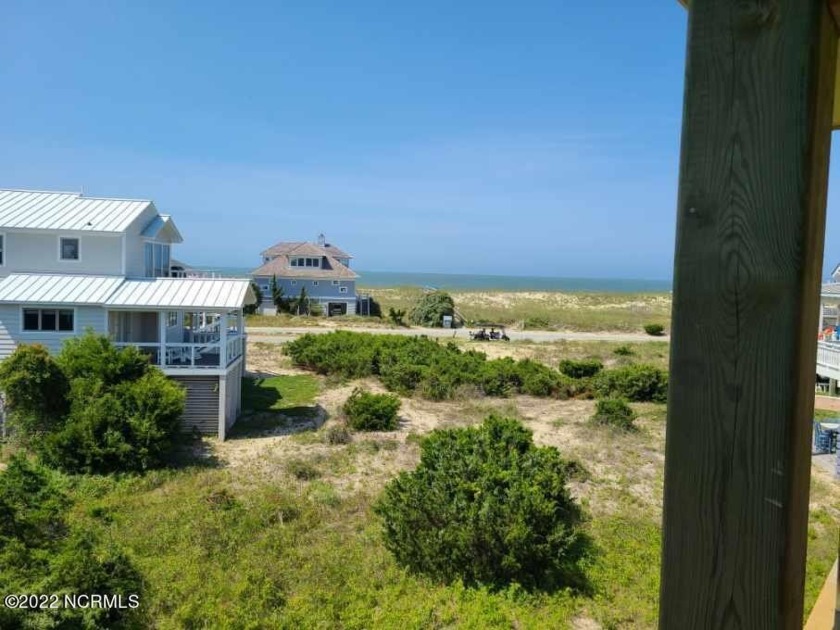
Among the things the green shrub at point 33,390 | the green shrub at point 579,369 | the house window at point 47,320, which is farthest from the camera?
the green shrub at point 579,369

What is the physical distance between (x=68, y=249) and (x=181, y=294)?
156 inches

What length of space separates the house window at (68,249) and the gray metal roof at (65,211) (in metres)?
0.46

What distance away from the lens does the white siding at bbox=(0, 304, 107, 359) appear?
14.9 m

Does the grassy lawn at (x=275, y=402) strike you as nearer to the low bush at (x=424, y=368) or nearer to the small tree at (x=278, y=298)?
the low bush at (x=424, y=368)

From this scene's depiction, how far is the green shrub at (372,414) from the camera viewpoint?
1575 cm

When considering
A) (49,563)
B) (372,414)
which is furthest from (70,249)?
(49,563)

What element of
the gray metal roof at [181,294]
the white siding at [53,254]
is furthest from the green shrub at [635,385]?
the white siding at [53,254]

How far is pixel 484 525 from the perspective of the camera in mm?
7680

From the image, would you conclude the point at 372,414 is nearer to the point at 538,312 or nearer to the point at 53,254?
the point at 53,254

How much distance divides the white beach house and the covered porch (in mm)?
32

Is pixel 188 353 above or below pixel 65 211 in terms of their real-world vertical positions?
below

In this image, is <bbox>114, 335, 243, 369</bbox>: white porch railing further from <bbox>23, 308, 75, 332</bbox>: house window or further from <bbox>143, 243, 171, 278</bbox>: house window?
<bbox>143, 243, 171, 278</bbox>: house window

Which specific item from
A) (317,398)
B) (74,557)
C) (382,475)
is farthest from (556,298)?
(74,557)

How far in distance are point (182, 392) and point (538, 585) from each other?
9.24 metres
